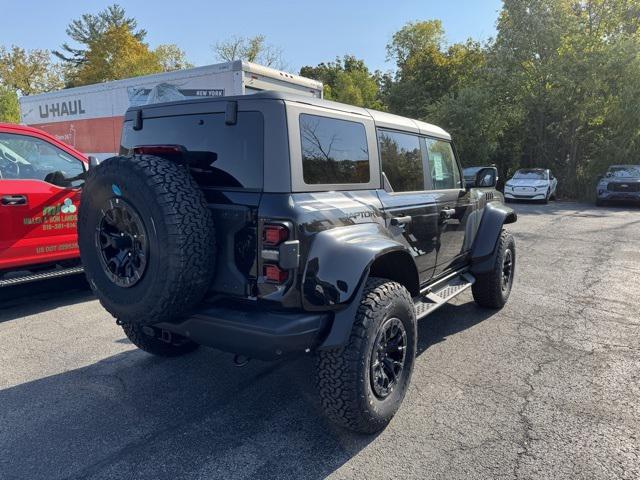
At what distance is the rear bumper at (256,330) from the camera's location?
234cm

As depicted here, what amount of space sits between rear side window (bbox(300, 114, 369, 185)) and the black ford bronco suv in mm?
10

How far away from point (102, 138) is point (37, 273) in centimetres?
751

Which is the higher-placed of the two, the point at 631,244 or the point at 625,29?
the point at 625,29

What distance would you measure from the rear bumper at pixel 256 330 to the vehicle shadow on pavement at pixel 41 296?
335cm

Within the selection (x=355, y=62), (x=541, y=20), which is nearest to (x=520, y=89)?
(x=541, y=20)

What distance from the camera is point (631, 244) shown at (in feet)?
30.4

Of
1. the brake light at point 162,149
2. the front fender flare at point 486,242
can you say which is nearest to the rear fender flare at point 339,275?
the brake light at point 162,149

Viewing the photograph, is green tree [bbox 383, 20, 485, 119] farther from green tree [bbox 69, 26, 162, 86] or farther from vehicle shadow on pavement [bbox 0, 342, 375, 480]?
vehicle shadow on pavement [bbox 0, 342, 375, 480]

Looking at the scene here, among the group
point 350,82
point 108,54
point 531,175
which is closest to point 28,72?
point 108,54

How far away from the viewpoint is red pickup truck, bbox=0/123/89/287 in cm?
463

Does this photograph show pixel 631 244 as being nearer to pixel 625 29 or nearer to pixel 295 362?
pixel 295 362

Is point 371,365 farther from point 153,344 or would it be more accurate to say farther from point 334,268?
point 153,344

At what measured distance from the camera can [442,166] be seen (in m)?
4.26

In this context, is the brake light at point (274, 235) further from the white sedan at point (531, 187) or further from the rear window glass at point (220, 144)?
the white sedan at point (531, 187)
